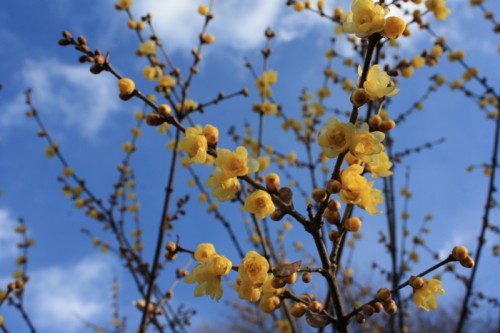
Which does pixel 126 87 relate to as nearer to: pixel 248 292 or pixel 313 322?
pixel 248 292

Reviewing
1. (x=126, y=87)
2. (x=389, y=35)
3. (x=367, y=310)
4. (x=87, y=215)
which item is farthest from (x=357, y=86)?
(x=87, y=215)

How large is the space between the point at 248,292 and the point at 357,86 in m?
0.86

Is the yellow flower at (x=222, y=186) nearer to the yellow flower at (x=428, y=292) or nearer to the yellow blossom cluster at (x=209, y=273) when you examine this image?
the yellow blossom cluster at (x=209, y=273)

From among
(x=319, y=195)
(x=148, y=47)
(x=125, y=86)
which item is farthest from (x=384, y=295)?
(x=148, y=47)

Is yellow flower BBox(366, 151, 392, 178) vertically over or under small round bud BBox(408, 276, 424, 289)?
over

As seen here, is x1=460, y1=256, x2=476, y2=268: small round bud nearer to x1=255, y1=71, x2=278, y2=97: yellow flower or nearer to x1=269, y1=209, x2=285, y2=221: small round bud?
x1=269, y1=209, x2=285, y2=221: small round bud

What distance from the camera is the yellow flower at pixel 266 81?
437cm

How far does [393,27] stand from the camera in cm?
146

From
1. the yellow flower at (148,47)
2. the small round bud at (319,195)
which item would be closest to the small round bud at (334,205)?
the small round bud at (319,195)

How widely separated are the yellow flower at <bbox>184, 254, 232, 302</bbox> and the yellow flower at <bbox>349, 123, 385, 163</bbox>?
25.6 inches

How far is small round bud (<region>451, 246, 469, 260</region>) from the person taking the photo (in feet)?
5.00

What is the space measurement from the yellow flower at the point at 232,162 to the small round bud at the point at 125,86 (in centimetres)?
60

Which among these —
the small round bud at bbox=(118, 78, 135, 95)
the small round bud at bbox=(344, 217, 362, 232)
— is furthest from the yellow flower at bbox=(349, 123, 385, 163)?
the small round bud at bbox=(118, 78, 135, 95)

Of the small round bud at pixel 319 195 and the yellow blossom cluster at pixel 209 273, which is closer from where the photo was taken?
the small round bud at pixel 319 195
